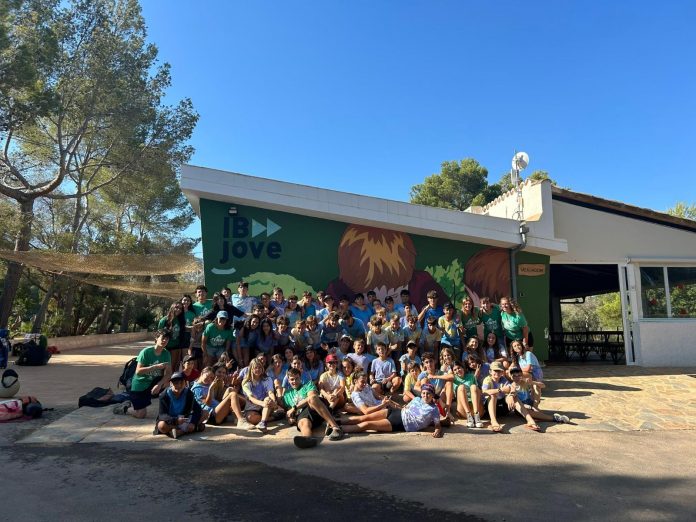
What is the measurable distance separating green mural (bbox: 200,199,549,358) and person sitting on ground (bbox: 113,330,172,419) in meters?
2.56

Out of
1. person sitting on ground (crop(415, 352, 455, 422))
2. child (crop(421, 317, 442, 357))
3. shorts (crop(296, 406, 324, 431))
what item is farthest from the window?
shorts (crop(296, 406, 324, 431))

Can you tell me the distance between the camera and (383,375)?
631 centimetres

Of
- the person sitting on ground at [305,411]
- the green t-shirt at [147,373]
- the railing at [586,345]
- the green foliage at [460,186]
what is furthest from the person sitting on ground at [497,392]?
the green foliage at [460,186]

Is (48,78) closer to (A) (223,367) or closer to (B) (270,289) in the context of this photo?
(B) (270,289)

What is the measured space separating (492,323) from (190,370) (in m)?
4.78

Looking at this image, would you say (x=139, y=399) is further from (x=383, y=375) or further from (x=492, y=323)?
(x=492, y=323)

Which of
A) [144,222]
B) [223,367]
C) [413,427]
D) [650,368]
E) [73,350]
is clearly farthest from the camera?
[144,222]

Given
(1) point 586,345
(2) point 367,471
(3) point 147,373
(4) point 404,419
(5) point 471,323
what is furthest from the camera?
(1) point 586,345

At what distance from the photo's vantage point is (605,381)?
8477 millimetres

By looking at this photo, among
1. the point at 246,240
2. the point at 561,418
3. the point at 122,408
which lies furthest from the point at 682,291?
the point at 122,408

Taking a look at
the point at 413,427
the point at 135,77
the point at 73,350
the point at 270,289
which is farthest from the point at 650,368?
the point at 73,350

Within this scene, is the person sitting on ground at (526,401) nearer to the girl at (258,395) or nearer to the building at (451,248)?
the girl at (258,395)

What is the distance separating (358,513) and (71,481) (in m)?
2.46

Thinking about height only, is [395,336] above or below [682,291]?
below
